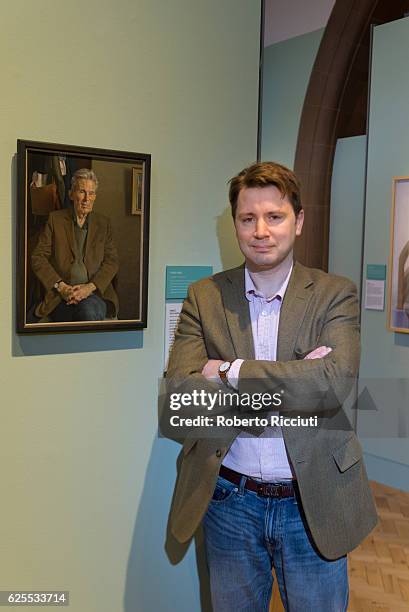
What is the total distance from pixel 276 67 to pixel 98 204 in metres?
4.63

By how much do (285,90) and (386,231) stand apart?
6.33 feet

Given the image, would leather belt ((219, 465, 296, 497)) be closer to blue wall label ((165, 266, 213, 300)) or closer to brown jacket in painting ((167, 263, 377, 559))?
brown jacket in painting ((167, 263, 377, 559))

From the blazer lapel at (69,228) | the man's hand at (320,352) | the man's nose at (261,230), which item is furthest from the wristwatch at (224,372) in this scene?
the blazer lapel at (69,228)

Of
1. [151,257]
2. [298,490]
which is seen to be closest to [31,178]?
[151,257]

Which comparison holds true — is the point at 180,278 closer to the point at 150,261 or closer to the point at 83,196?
the point at 150,261

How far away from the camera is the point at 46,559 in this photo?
228cm

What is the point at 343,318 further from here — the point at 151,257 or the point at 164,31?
the point at 164,31

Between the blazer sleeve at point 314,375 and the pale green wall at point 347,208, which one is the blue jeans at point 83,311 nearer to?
the blazer sleeve at point 314,375

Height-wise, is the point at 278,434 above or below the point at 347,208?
below

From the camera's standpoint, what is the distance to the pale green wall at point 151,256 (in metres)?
2.12

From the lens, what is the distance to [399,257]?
509cm

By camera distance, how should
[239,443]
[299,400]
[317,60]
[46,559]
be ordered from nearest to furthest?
[299,400]
[239,443]
[46,559]
[317,60]

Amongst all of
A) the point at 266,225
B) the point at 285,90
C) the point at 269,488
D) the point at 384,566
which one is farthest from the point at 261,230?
the point at 285,90

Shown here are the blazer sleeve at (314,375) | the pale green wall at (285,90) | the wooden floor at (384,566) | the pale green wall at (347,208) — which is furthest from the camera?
the pale green wall at (347,208)
